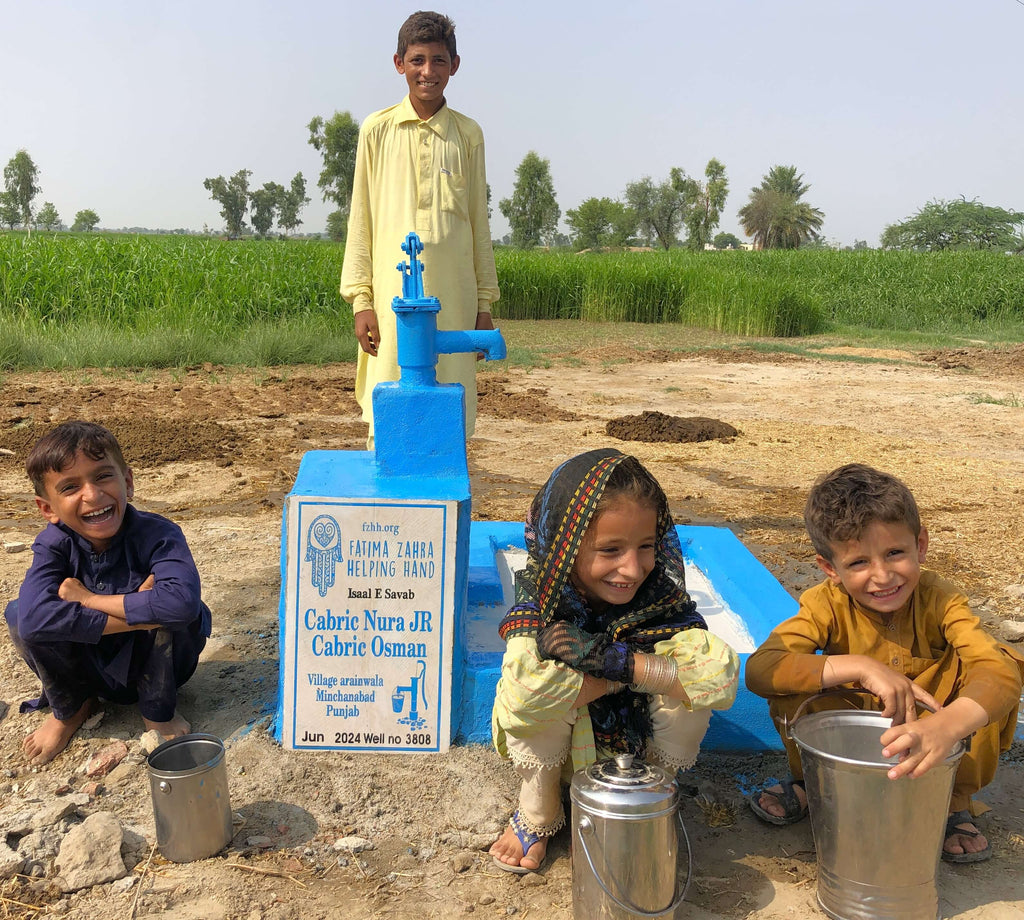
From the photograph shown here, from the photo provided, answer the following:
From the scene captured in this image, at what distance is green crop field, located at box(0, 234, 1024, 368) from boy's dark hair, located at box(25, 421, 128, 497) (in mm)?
1254

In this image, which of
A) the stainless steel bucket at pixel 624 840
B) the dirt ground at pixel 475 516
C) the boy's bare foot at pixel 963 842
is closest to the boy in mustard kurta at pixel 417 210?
the dirt ground at pixel 475 516

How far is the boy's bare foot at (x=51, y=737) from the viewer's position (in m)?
2.36

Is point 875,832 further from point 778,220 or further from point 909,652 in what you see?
point 778,220

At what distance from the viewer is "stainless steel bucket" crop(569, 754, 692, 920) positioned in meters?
1.71

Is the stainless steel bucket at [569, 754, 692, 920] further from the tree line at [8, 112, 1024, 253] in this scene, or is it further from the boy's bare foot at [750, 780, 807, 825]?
the tree line at [8, 112, 1024, 253]

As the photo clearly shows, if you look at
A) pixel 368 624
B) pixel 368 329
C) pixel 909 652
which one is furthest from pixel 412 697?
pixel 368 329

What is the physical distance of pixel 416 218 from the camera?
319 centimetres

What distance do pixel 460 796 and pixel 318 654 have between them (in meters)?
0.48

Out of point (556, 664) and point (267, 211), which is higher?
point (267, 211)

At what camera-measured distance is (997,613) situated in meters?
3.44

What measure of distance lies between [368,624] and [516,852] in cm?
63

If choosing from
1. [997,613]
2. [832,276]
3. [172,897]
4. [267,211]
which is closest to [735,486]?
[997,613]

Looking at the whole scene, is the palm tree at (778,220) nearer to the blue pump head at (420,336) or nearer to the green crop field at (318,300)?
the green crop field at (318,300)

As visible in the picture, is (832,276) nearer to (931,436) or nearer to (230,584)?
(931,436)
